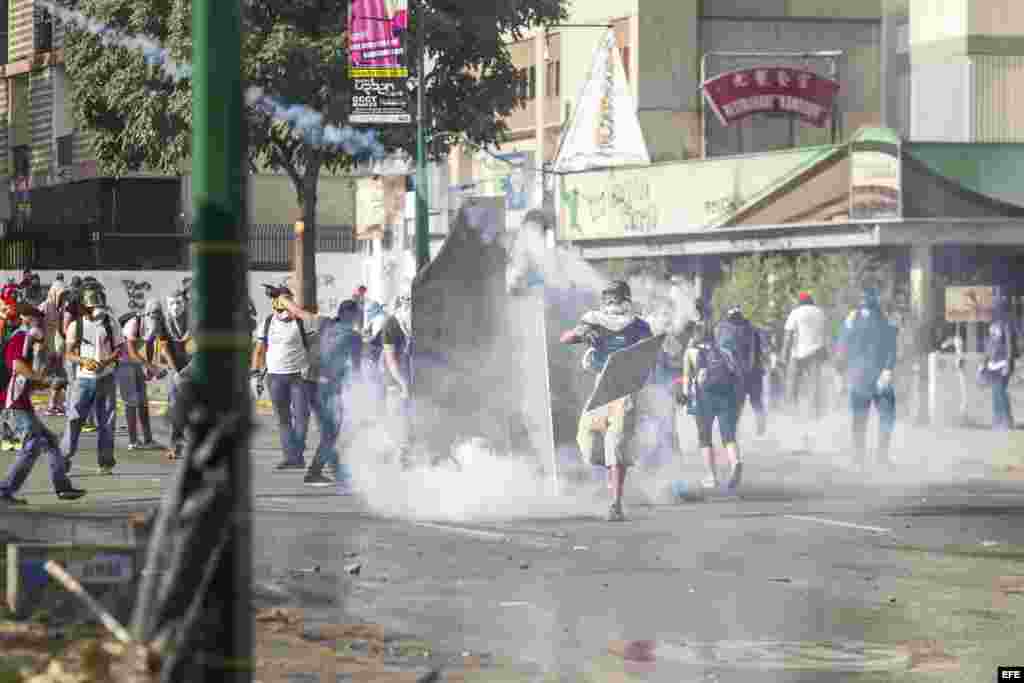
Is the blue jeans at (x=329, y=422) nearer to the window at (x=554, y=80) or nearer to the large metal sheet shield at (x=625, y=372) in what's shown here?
the large metal sheet shield at (x=625, y=372)

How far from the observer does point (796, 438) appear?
86.2 feet

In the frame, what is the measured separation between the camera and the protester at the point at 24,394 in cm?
1627

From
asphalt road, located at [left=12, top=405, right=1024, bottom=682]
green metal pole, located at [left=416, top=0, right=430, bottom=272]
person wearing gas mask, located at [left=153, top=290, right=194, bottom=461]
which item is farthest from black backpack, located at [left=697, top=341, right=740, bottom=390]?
green metal pole, located at [left=416, top=0, right=430, bottom=272]

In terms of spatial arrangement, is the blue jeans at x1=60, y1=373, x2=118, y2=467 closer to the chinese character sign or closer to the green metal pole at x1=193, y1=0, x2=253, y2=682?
the green metal pole at x1=193, y1=0, x2=253, y2=682

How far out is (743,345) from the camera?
68.7ft

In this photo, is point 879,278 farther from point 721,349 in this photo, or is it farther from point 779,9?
point 779,9

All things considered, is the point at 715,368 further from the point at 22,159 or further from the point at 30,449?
the point at 22,159

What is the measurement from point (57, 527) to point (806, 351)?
48.0 feet

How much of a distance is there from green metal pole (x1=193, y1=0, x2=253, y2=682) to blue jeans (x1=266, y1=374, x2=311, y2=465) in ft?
44.6

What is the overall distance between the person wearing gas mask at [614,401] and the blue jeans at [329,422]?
3151 millimetres

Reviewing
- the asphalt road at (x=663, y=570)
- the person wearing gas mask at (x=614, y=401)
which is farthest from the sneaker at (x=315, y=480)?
the person wearing gas mask at (x=614, y=401)

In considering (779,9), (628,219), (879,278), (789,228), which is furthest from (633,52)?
(879,278)

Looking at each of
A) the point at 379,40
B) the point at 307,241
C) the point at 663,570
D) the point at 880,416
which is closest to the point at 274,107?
the point at 307,241

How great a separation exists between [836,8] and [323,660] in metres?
47.2
